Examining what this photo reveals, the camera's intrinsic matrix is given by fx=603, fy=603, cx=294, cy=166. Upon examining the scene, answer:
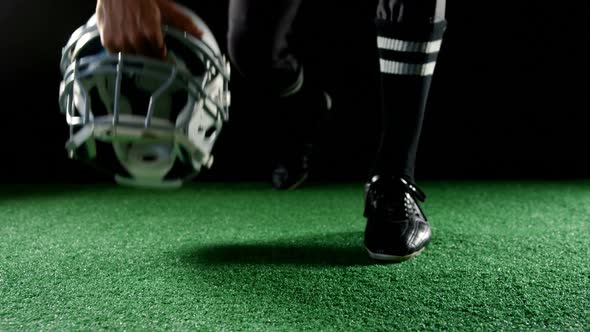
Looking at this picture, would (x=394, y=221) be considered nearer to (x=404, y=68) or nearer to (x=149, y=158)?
(x=404, y=68)

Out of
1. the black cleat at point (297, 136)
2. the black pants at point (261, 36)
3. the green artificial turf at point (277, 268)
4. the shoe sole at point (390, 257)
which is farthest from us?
the black cleat at point (297, 136)

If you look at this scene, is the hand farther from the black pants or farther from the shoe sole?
the black pants

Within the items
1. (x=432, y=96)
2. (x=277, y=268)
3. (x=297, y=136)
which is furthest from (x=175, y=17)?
(x=432, y=96)

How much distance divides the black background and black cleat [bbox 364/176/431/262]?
0.98m

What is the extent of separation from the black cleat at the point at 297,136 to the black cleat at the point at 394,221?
0.69m

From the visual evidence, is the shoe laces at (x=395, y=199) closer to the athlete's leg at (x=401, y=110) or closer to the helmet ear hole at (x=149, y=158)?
the athlete's leg at (x=401, y=110)

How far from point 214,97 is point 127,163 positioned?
0.53 feet

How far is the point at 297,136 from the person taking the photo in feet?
6.08

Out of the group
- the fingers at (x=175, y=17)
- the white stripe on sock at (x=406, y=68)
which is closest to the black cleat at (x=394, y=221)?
the white stripe on sock at (x=406, y=68)

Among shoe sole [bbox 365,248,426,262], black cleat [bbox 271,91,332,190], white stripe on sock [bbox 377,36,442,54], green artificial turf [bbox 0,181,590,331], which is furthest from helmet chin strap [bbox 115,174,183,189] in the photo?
black cleat [bbox 271,91,332,190]

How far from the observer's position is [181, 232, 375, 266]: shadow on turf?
1.03 meters

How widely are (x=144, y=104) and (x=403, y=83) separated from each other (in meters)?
0.48

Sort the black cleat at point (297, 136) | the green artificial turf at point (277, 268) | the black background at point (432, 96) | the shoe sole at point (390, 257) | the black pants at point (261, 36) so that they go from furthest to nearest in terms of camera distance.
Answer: the black background at point (432, 96)
the black cleat at point (297, 136)
the black pants at point (261, 36)
the shoe sole at point (390, 257)
the green artificial turf at point (277, 268)

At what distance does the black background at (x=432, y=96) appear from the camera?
77.8 inches
